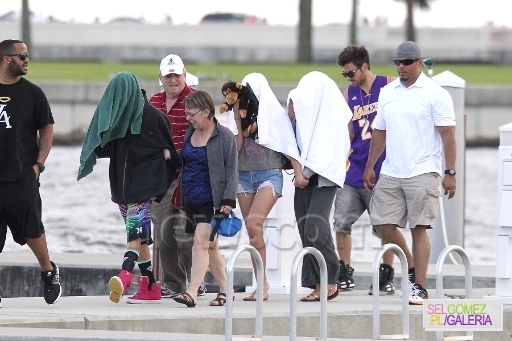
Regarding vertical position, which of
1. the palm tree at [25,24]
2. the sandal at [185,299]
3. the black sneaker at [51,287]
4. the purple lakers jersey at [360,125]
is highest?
the palm tree at [25,24]

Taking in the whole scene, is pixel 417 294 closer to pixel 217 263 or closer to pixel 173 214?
pixel 217 263

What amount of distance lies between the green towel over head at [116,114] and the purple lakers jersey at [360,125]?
6.30ft

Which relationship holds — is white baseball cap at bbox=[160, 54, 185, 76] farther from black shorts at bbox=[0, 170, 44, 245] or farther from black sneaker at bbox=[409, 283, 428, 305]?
black sneaker at bbox=[409, 283, 428, 305]

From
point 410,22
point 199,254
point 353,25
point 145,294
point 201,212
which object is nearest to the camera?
point 199,254

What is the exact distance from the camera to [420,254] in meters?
9.95

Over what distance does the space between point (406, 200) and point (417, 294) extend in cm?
69

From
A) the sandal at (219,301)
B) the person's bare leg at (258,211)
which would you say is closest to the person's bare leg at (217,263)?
the sandal at (219,301)

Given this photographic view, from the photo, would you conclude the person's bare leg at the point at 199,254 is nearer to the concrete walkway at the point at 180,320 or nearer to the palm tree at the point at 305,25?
the concrete walkway at the point at 180,320

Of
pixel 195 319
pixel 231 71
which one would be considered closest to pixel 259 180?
pixel 195 319

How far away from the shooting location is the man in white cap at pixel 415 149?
387 inches

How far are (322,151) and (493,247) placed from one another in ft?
41.8

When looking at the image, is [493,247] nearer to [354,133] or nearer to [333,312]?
[354,133]

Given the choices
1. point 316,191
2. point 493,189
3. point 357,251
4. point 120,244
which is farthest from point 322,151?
point 493,189

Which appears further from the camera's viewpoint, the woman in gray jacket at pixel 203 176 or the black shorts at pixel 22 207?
the woman in gray jacket at pixel 203 176
